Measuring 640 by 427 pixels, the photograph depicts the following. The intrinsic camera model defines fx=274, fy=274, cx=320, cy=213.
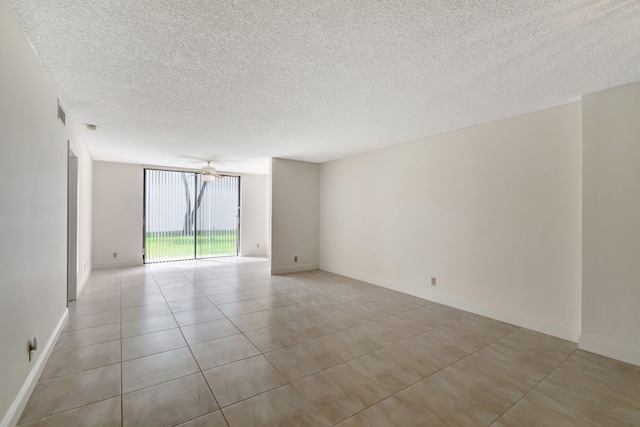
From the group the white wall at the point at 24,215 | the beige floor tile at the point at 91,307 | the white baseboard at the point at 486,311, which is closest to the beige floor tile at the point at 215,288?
the beige floor tile at the point at 91,307

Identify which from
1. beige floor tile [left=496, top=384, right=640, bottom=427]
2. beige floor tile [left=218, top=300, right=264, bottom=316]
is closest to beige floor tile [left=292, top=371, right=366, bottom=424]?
beige floor tile [left=496, top=384, right=640, bottom=427]

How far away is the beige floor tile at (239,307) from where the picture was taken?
3480mm

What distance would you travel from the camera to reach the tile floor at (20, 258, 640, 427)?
172 cm

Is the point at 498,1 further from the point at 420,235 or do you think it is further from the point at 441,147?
the point at 420,235

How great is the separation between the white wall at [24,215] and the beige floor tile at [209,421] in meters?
0.96

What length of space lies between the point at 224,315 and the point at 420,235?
299 cm

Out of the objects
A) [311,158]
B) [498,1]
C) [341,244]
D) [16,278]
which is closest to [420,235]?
[341,244]

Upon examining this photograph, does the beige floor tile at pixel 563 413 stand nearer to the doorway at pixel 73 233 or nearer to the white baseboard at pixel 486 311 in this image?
the white baseboard at pixel 486 311

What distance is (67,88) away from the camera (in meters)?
2.59

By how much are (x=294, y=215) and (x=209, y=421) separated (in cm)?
455

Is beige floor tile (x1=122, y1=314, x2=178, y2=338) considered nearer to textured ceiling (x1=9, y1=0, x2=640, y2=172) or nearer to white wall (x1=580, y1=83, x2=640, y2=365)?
textured ceiling (x1=9, y1=0, x2=640, y2=172)

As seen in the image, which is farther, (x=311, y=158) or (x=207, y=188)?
(x=207, y=188)

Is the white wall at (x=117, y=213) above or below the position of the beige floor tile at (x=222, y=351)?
above

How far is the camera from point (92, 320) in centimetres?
317
